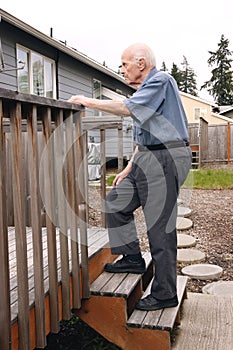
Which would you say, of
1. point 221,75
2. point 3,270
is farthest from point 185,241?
point 221,75

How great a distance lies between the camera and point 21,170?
169cm

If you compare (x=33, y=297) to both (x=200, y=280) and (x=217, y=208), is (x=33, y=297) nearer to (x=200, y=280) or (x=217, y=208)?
(x=200, y=280)

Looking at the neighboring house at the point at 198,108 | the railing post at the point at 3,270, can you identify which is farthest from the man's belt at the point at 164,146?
the neighboring house at the point at 198,108

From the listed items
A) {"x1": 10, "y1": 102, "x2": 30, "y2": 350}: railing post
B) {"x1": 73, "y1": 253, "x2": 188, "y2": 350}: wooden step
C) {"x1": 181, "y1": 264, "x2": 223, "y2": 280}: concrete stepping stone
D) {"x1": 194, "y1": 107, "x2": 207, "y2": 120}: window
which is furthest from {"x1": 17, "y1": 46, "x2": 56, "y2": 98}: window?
{"x1": 194, "y1": 107, "x2": 207, "y2": 120}: window

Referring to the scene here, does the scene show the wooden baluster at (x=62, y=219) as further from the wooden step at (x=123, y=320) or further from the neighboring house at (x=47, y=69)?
the neighboring house at (x=47, y=69)

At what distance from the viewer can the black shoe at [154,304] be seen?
2404 mm

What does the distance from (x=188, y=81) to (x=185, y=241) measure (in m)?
53.0

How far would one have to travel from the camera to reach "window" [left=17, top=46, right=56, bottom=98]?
8.05m

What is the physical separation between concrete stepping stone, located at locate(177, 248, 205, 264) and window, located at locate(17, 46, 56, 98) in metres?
4.93

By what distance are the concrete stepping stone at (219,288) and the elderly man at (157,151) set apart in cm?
108

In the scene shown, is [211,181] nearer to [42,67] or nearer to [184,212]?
[184,212]

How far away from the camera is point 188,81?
5556cm

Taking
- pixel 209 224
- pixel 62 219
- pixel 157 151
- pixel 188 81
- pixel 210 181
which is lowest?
pixel 209 224

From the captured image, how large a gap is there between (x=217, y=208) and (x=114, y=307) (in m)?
4.71
